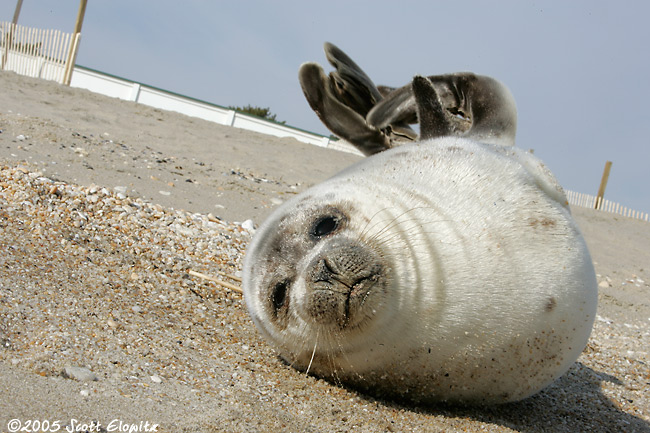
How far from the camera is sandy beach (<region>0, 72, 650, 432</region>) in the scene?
6.34ft

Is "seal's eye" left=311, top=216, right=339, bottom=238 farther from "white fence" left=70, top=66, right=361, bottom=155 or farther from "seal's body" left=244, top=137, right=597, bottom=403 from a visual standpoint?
"white fence" left=70, top=66, right=361, bottom=155

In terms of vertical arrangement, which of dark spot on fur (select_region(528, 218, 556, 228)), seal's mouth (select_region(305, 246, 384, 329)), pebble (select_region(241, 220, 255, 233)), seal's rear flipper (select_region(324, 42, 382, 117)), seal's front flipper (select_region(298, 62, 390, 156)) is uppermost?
seal's rear flipper (select_region(324, 42, 382, 117))

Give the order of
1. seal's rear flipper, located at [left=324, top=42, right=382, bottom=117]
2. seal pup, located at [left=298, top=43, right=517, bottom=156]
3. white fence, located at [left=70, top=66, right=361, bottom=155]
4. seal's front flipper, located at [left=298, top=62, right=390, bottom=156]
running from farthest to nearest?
white fence, located at [left=70, top=66, right=361, bottom=155], seal's rear flipper, located at [left=324, top=42, right=382, bottom=117], seal's front flipper, located at [left=298, top=62, right=390, bottom=156], seal pup, located at [left=298, top=43, right=517, bottom=156]

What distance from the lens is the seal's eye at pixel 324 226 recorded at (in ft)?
8.12

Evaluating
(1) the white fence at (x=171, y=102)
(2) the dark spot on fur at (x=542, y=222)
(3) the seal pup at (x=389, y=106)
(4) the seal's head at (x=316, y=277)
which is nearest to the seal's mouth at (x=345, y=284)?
(4) the seal's head at (x=316, y=277)

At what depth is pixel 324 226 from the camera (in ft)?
8.19

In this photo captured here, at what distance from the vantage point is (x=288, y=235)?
2576 millimetres

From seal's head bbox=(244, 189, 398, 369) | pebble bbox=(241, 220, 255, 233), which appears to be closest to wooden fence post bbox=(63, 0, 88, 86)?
pebble bbox=(241, 220, 255, 233)

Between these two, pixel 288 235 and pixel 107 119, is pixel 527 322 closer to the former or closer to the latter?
pixel 288 235

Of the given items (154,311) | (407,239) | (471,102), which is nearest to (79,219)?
(154,311)

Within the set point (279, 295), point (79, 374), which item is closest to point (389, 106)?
point (279, 295)

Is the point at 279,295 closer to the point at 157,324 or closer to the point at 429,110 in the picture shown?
the point at 157,324

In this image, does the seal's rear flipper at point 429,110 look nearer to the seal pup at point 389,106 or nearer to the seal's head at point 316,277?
the seal pup at point 389,106

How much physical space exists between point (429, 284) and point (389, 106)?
2.29 meters
